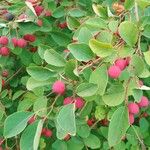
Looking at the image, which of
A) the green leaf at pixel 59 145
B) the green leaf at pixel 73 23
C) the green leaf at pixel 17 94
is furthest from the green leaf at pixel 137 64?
the green leaf at pixel 17 94

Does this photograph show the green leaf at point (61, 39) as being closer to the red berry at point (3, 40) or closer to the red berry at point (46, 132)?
the red berry at point (3, 40)

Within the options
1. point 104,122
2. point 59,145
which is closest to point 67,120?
point 59,145

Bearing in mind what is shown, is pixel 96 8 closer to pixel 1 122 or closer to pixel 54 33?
pixel 54 33

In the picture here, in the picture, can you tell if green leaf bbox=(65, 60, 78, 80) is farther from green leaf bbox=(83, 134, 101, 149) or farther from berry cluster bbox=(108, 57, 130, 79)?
green leaf bbox=(83, 134, 101, 149)

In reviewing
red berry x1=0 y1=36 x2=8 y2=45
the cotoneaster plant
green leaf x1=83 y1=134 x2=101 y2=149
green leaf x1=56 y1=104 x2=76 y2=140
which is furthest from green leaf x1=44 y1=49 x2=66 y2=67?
green leaf x1=83 y1=134 x2=101 y2=149

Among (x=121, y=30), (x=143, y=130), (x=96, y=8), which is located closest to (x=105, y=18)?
(x=96, y=8)

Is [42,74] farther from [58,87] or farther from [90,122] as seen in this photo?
[90,122]

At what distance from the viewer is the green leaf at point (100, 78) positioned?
1.04 m

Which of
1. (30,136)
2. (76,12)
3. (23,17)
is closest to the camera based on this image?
(30,136)

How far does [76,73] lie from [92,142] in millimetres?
520

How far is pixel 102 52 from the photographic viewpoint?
1.03 meters

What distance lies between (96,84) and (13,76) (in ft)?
2.26

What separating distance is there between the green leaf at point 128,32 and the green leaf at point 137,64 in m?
0.06

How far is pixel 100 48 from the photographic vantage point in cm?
102
